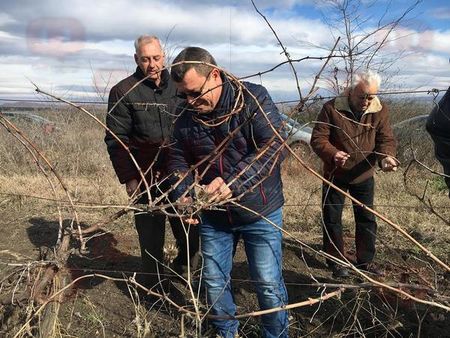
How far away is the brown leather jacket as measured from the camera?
13.1 feet

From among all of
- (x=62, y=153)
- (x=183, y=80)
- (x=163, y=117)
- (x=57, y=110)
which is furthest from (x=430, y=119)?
(x=57, y=110)

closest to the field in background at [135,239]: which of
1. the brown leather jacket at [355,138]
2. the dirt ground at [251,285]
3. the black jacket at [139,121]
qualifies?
the dirt ground at [251,285]

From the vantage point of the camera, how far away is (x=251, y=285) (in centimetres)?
395

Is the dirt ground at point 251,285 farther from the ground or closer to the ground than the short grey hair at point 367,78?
closer to the ground

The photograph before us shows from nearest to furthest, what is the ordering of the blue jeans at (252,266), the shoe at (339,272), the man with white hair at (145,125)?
the blue jeans at (252,266) → the man with white hair at (145,125) → the shoe at (339,272)

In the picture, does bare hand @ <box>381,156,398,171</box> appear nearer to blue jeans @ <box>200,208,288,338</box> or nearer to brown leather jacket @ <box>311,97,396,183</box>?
brown leather jacket @ <box>311,97,396,183</box>

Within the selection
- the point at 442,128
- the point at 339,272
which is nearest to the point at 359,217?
the point at 339,272

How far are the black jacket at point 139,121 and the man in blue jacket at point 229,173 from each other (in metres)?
0.73

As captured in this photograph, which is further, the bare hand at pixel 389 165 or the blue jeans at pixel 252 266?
the bare hand at pixel 389 165

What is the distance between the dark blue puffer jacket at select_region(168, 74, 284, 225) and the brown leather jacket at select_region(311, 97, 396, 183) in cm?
141

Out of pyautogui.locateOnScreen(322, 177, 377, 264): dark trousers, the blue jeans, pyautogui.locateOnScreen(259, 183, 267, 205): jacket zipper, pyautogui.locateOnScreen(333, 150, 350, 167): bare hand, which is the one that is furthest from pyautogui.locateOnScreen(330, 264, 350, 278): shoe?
pyautogui.locateOnScreen(259, 183, 267, 205): jacket zipper

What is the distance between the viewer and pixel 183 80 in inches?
95.8

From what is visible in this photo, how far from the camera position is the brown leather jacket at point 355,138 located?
13.1 ft

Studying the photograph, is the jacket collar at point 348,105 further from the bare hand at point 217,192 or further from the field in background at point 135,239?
the bare hand at point 217,192
